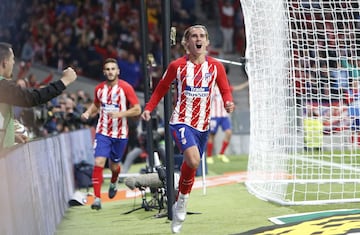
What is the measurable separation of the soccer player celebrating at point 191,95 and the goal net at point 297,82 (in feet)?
8.07

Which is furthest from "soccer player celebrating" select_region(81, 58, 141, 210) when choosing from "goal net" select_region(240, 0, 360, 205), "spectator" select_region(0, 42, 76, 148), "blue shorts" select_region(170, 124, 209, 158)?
"spectator" select_region(0, 42, 76, 148)

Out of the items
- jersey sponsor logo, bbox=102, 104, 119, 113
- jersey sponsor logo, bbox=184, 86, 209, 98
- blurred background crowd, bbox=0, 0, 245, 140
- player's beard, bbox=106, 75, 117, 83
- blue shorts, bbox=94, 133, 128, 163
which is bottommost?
blue shorts, bbox=94, 133, 128, 163

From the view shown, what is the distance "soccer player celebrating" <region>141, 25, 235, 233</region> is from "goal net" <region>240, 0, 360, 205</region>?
8.07ft

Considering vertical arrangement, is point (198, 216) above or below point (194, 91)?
below

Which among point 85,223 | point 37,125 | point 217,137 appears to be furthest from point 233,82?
point 85,223

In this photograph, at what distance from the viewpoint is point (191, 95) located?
8.98 metres

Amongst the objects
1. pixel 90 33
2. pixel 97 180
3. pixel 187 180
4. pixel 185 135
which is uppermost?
pixel 90 33

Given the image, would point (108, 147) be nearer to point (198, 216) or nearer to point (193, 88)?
point (198, 216)

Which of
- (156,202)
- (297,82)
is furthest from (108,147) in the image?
(297,82)

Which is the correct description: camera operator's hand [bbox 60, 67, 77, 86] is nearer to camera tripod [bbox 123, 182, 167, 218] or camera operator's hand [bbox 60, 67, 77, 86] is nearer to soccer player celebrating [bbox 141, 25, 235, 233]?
soccer player celebrating [bbox 141, 25, 235, 233]

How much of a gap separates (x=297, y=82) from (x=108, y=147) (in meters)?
2.99

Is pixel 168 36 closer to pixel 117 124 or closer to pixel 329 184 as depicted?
pixel 117 124

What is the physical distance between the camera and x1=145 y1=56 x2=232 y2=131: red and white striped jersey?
29.3ft

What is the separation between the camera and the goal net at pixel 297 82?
11.6 meters
